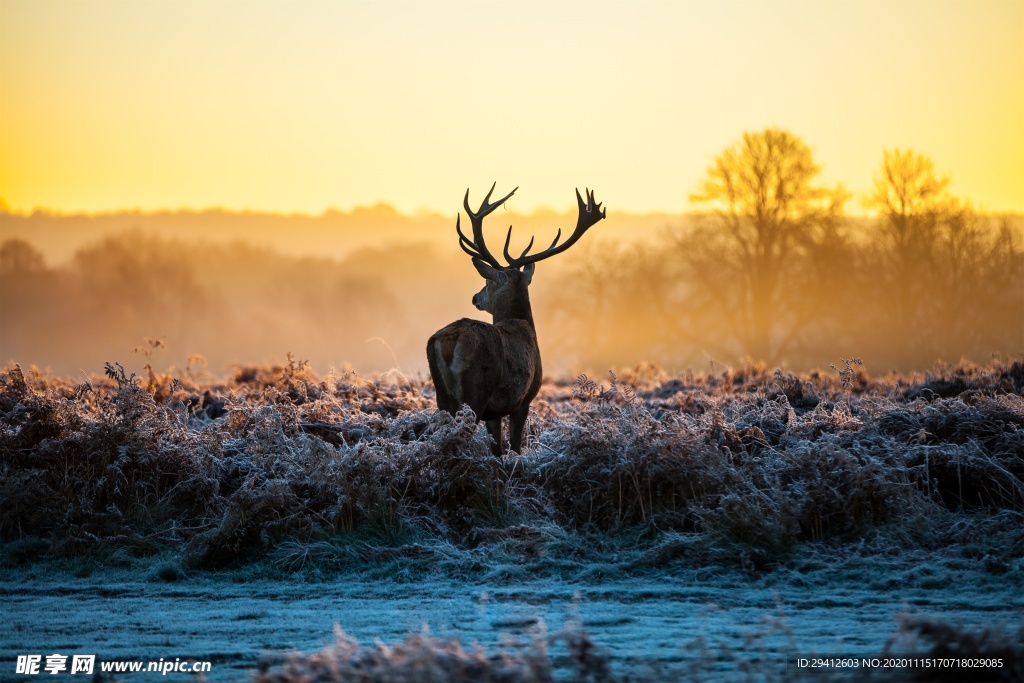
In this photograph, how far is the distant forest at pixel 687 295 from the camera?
40312 mm

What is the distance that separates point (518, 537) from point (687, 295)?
122ft

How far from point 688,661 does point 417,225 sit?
262 ft

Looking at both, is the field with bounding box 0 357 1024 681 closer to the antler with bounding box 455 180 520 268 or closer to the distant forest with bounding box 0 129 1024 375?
the antler with bounding box 455 180 520 268

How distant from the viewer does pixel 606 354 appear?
153ft

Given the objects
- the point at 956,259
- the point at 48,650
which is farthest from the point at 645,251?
the point at 48,650

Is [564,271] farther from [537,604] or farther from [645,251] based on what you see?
[537,604]

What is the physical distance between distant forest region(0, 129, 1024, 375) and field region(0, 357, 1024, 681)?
1566cm

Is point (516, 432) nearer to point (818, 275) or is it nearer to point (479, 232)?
point (479, 232)

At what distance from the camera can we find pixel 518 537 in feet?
29.7

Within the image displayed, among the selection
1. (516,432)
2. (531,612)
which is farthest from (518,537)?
(516,432)

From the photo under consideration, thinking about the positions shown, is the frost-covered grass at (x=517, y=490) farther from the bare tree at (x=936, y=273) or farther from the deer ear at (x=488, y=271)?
the bare tree at (x=936, y=273)

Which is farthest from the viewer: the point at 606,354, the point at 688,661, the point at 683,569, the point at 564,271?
the point at 564,271

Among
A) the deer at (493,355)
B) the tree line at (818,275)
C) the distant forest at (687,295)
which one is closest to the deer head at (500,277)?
the deer at (493,355)

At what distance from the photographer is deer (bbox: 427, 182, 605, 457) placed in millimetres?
10414
